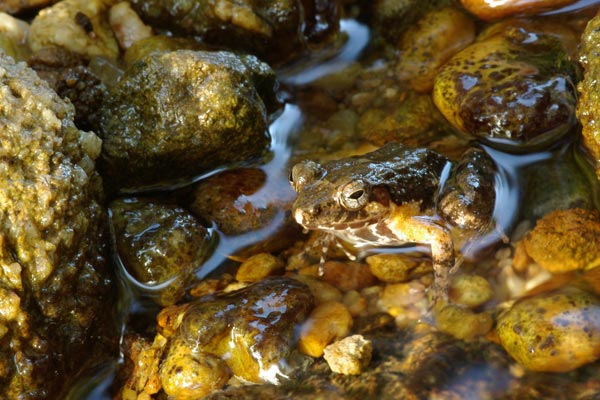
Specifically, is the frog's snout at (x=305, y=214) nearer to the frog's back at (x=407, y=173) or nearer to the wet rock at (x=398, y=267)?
the frog's back at (x=407, y=173)

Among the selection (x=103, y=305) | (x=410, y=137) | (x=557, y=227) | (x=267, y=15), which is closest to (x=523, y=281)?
(x=557, y=227)

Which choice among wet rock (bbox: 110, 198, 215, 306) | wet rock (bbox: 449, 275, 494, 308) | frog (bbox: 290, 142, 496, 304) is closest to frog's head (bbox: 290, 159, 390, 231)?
frog (bbox: 290, 142, 496, 304)

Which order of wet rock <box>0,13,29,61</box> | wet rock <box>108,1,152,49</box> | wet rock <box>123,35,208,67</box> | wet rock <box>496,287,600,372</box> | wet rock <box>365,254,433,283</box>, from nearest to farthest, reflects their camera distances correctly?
1. wet rock <box>496,287,600,372</box>
2. wet rock <box>365,254,433,283</box>
3. wet rock <box>0,13,29,61</box>
4. wet rock <box>123,35,208,67</box>
5. wet rock <box>108,1,152,49</box>

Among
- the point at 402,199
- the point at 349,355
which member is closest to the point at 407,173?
the point at 402,199

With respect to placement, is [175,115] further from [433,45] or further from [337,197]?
[433,45]

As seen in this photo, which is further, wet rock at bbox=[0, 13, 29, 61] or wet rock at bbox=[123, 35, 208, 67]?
wet rock at bbox=[123, 35, 208, 67]

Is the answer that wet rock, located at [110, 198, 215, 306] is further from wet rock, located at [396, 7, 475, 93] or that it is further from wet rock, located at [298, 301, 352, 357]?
wet rock, located at [396, 7, 475, 93]
